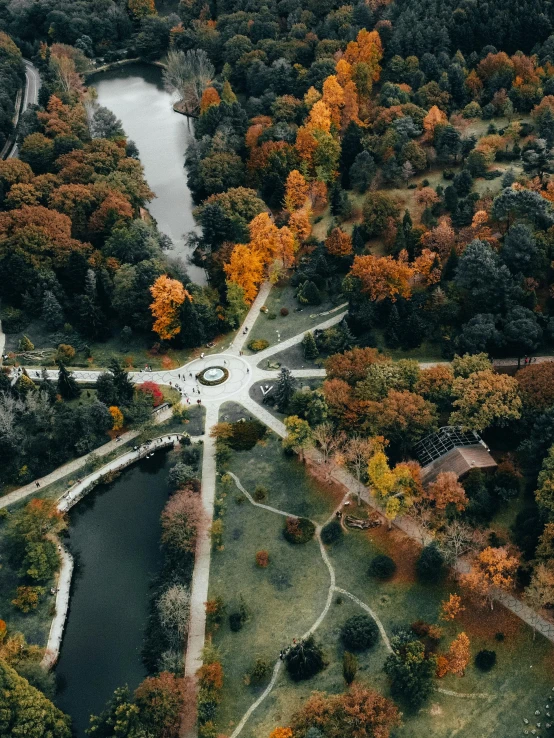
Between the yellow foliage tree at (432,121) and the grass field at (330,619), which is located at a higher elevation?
the yellow foliage tree at (432,121)

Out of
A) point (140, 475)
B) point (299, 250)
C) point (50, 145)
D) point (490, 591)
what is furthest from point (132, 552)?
point (50, 145)

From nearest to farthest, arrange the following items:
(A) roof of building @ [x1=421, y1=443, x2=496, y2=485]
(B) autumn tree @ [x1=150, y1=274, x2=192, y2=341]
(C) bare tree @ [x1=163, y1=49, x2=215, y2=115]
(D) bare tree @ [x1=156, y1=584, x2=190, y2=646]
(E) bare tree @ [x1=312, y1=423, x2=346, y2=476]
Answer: (D) bare tree @ [x1=156, y1=584, x2=190, y2=646] < (A) roof of building @ [x1=421, y1=443, x2=496, y2=485] < (E) bare tree @ [x1=312, y1=423, x2=346, y2=476] < (B) autumn tree @ [x1=150, y1=274, x2=192, y2=341] < (C) bare tree @ [x1=163, y1=49, x2=215, y2=115]

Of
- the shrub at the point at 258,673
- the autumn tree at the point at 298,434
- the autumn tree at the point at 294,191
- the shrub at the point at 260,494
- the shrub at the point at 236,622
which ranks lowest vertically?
the shrub at the point at 258,673

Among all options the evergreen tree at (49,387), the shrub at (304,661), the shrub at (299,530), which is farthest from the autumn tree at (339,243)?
the shrub at (304,661)

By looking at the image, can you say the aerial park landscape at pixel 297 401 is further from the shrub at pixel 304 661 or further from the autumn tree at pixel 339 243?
the autumn tree at pixel 339 243

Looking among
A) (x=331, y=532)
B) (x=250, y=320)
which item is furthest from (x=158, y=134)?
(x=331, y=532)

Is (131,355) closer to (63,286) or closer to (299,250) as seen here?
(63,286)

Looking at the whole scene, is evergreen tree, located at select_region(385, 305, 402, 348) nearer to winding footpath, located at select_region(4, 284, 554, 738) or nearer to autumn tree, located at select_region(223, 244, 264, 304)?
winding footpath, located at select_region(4, 284, 554, 738)

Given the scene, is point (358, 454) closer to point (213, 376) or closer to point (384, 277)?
point (213, 376)

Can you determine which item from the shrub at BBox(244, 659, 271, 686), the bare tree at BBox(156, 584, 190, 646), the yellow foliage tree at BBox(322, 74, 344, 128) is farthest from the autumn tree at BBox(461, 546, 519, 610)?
the yellow foliage tree at BBox(322, 74, 344, 128)
